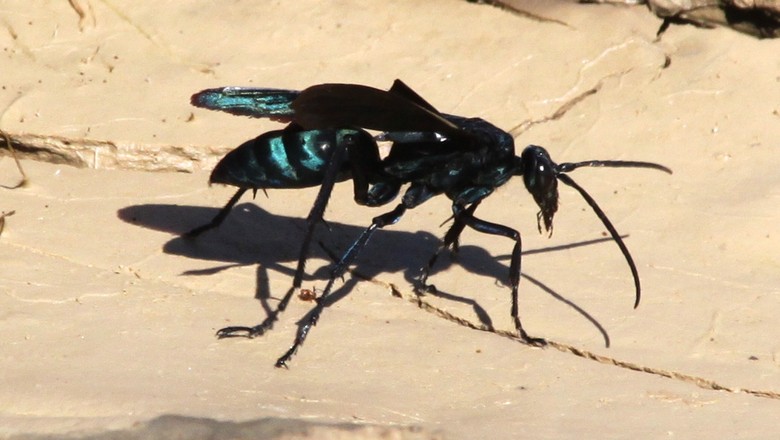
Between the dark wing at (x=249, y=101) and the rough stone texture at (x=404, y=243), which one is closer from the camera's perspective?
the rough stone texture at (x=404, y=243)

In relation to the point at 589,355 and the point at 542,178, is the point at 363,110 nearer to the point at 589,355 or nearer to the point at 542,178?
the point at 542,178

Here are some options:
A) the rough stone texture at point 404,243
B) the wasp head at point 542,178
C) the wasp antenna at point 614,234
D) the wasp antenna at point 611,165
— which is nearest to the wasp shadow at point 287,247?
the rough stone texture at point 404,243

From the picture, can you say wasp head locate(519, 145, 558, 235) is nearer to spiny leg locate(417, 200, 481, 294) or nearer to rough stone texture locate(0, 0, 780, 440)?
spiny leg locate(417, 200, 481, 294)

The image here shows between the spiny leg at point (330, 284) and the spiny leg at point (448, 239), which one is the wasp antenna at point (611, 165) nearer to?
the spiny leg at point (448, 239)

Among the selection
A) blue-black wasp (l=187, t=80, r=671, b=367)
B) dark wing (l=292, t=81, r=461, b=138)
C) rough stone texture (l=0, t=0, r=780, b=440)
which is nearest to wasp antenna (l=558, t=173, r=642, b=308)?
blue-black wasp (l=187, t=80, r=671, b=367)

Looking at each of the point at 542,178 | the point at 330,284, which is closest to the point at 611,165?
the point at 542,178

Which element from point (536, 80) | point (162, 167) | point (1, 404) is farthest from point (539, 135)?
point (1, 404)
